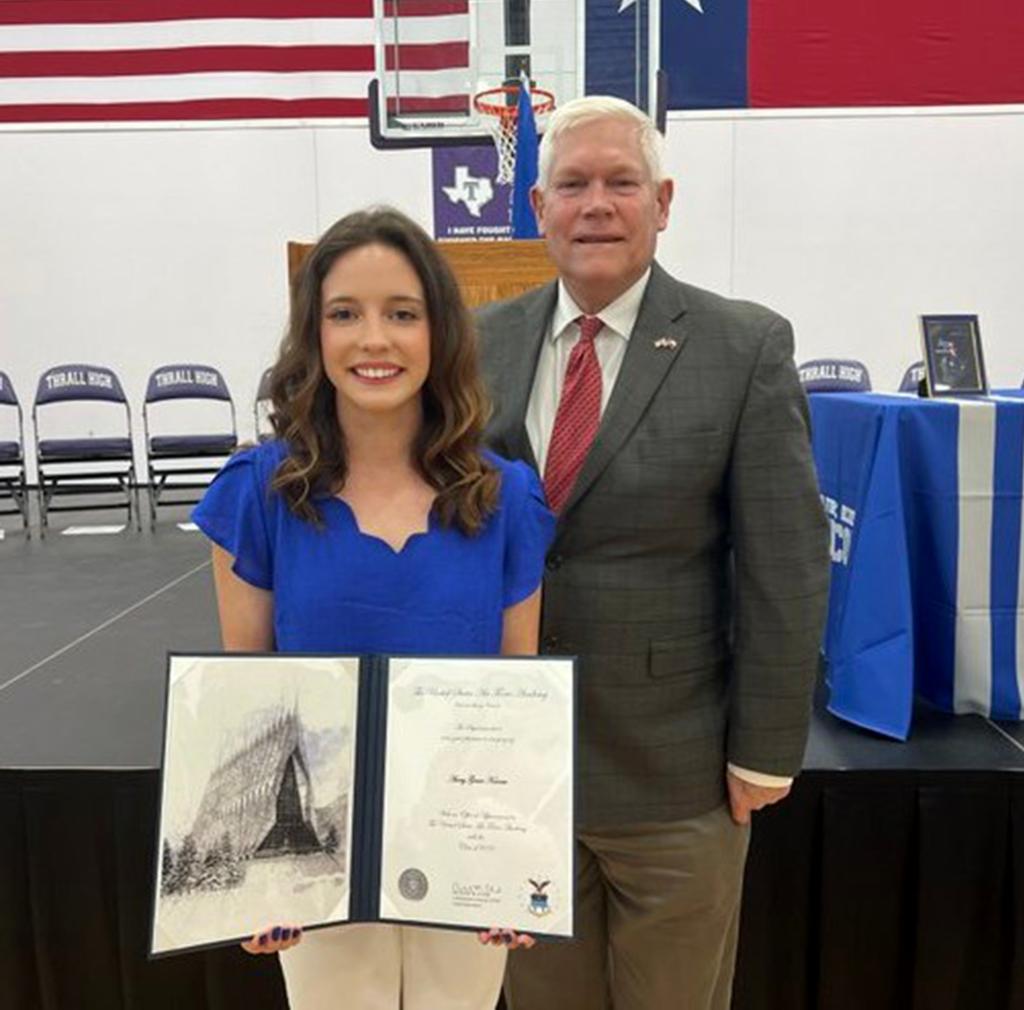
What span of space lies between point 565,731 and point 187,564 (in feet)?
14.1

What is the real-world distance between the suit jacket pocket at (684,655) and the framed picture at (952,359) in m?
1.33

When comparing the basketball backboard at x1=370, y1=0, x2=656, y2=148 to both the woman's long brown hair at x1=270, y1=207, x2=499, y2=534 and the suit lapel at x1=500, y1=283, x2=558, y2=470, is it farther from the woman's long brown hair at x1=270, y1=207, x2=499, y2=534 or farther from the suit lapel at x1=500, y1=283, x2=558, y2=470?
the woman's long brown hair at x1=270, y1=207, x2=499, y2=534

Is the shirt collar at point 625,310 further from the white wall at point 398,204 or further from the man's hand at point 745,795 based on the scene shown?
the white wall at point 398,204

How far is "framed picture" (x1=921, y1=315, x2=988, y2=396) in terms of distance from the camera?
2365mm

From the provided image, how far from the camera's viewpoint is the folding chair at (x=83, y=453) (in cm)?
641

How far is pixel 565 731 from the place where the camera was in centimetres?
102

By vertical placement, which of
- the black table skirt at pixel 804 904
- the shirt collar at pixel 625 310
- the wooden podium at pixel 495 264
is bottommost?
the black table skirt at pixel 804 904

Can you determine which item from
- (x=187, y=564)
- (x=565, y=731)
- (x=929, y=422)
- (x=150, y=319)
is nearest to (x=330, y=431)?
(x=565, y=731)

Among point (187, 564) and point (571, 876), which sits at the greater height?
point (571, 876)

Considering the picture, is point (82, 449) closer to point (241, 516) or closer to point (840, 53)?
point (241, 516)

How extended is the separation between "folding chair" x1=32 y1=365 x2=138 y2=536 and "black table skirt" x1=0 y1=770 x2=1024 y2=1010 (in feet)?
15.5

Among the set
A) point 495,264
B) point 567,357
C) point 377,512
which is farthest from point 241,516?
point 495,264

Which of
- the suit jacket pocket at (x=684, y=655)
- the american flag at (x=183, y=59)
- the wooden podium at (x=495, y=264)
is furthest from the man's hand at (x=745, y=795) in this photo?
the american flag at (x=183, y=59)

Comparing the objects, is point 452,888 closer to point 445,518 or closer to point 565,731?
point 565,731
